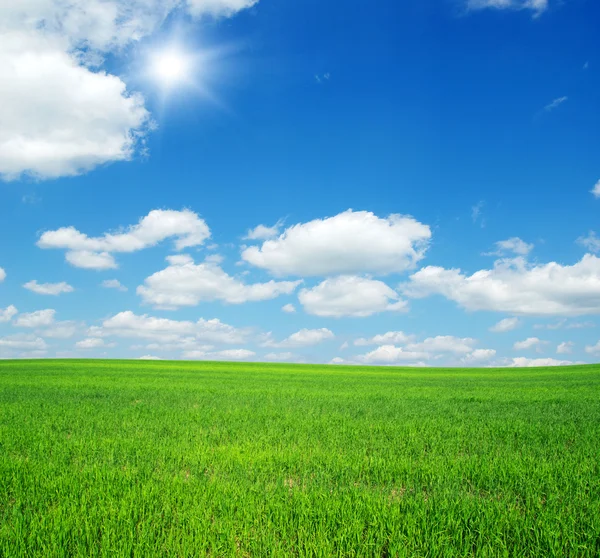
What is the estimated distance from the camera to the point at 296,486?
6785 mm

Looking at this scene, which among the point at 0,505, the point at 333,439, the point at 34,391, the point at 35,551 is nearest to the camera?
the point at 35,551

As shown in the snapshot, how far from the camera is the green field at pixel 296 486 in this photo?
4977 mm

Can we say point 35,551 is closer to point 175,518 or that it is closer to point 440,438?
point 175,518

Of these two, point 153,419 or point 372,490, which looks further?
point 153,419

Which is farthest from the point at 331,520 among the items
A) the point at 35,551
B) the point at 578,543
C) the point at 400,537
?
the point at 35,551

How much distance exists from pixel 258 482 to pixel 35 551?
116 inches

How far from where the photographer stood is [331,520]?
535 cm

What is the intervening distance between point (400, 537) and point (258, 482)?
248cm

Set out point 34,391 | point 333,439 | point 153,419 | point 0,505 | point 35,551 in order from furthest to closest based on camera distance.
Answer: point 34,391
point 153,419
point 333,439
point 0,505
point 35,551

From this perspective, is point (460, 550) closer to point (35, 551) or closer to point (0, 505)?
point (35, 551)

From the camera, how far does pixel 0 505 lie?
247 inches

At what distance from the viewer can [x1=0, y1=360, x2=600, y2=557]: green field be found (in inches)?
196

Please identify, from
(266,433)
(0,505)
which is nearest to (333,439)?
(266,433)

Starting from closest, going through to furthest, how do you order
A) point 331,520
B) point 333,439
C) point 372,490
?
1. point 331,520
2. point 372,490
3. point 333,439
